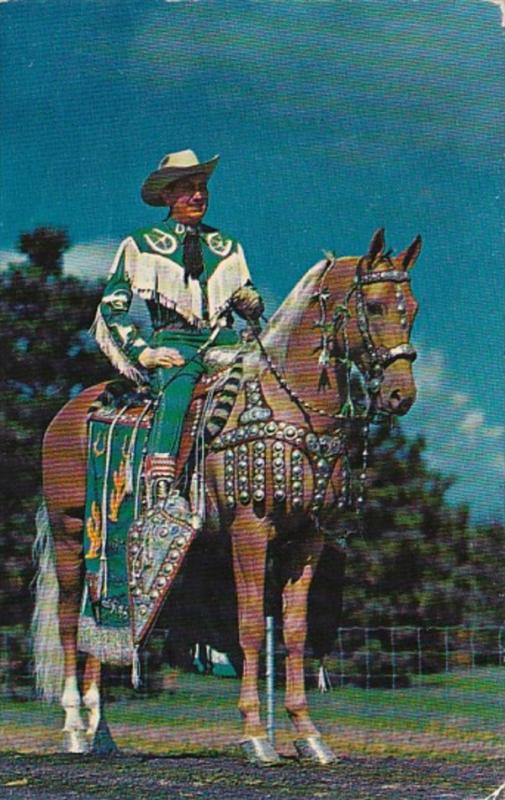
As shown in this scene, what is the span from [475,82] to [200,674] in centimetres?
216

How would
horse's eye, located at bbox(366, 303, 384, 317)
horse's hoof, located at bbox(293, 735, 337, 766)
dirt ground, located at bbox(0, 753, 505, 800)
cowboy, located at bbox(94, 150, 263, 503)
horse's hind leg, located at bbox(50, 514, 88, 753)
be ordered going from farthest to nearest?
1. horse's hind leg, located at bbox(50, 514, 88, 753)
2. cowboy, located at bbox(94, 150, 263, 503)
3. horse's hoof, located at bbox(293, 735, 337, 766)
4. horse's eye, located at bbox(366, 303, 384, 317)
5. dirt ground, located at bbox(0, 753, 505, 800)

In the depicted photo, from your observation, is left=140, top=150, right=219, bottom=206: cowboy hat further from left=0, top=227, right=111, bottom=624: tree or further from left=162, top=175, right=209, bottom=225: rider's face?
Answer: left=0, top=227, right=111, bottom=624: tree

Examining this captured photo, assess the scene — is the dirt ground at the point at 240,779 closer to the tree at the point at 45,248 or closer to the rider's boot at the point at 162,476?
the rider's boot at the point at 162,476

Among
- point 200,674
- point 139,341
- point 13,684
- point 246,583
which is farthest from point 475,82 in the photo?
point 13,684

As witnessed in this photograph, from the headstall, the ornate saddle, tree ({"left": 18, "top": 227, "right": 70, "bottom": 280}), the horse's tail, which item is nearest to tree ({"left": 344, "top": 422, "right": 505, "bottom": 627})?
the headstall

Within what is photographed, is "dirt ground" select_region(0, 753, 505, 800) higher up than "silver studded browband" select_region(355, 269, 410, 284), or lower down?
lower down

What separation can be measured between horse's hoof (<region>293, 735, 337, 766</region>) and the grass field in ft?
0.13

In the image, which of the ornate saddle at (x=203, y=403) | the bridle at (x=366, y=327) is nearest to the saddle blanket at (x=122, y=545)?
the ornate saddle at (x=203, y=403)

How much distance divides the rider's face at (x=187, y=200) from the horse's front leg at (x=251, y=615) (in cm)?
101

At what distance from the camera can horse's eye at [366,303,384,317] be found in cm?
487

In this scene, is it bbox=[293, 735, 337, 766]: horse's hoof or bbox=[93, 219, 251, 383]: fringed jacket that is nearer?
bbox=[293, 735, 337, 766]: horse's hoof

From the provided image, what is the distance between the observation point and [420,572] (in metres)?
5.20

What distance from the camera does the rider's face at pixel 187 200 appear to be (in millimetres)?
5180

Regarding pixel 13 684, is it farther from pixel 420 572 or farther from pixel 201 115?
pixel 201 115
